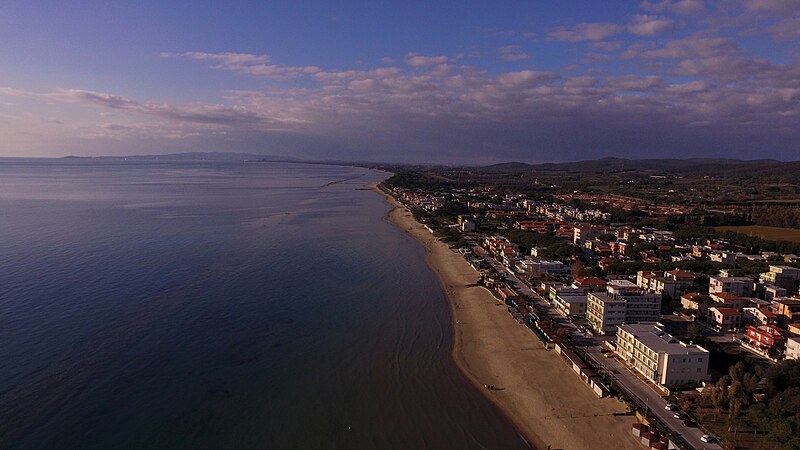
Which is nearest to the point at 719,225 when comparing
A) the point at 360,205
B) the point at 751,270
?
the point at 751,270

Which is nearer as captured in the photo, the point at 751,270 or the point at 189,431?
the point at 189,431

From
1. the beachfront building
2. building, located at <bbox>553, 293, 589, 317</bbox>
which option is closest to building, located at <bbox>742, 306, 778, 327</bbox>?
the beachfront building

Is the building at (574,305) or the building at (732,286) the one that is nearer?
the building at (574,305)

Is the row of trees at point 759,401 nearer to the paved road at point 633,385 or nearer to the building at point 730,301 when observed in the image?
the paved road at point 633,385

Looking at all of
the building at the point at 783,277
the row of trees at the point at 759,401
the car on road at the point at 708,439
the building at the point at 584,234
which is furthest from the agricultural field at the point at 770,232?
the car on road at the point at 708,439

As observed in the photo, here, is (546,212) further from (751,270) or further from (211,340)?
(211,340)
